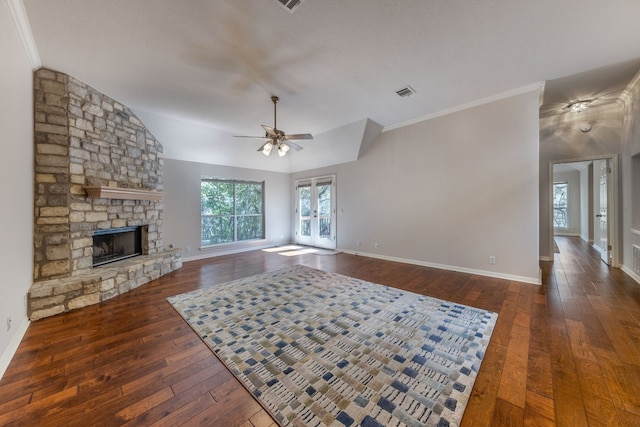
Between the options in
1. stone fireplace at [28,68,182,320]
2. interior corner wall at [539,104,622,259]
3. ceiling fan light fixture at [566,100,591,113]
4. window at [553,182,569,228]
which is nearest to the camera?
stone fireplace at [28,68,182,320]

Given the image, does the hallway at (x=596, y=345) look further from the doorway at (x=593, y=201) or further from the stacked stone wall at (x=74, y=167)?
the stacked stone wall at (x=74, y=167)

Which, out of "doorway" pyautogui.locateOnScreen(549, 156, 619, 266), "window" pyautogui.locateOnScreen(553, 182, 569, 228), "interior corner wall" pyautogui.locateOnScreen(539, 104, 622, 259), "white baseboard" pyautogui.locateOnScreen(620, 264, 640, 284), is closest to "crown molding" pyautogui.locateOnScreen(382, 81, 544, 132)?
"interior corner wall" pyautogui.locateOnScreen(539, 104, 622, 259)

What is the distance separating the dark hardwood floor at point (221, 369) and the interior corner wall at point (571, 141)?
6.99 feet

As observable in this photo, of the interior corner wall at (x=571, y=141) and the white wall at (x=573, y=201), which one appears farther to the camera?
the white wall at (x=573, y=201)

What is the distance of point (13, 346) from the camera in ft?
6.70

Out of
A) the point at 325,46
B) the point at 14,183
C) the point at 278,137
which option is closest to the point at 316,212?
the point at 278,137

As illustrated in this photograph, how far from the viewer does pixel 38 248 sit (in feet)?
9.44

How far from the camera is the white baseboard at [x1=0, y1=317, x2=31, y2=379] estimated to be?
181 centimetres

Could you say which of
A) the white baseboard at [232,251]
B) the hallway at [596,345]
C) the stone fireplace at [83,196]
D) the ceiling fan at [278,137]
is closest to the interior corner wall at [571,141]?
the hallway at [596,345]

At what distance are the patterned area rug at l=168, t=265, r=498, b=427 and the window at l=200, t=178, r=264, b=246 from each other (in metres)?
2.99

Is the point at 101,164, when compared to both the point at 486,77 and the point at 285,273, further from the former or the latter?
the point at 486,77

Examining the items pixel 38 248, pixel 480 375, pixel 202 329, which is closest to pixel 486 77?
pixel 480 375

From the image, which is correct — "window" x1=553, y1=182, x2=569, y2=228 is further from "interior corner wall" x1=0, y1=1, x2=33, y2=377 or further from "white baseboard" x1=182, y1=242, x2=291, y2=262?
"interior corner wall" x1=0, y1=1, x2=33, y2=377

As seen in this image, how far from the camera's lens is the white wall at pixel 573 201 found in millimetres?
8602
